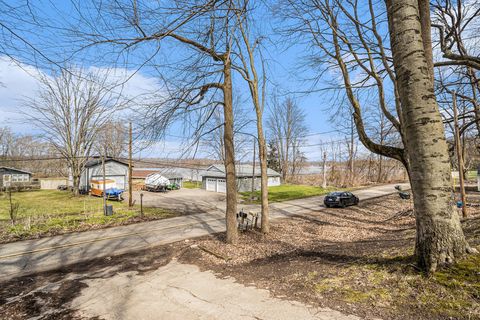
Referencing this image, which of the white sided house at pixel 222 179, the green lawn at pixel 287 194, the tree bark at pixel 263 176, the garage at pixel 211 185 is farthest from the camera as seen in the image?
the garage at pixel 211 185

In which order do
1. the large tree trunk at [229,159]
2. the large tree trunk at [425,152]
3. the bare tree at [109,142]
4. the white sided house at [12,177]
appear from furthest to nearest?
the white sided house at [12,177] → the bare tree at [109,142] → the large tree trunk at [229,159] → the large tree trunk at [425,152]

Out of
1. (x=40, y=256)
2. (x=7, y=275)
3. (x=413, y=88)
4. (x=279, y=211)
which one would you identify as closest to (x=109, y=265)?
(x=7, y=275)

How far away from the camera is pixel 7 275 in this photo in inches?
268

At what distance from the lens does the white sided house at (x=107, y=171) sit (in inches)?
1192

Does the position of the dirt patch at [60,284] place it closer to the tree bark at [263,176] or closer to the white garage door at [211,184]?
the tree bark at [263,176]

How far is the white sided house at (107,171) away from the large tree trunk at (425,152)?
31.9 metres

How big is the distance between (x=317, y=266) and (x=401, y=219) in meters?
9.26

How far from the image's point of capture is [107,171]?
30719 mm

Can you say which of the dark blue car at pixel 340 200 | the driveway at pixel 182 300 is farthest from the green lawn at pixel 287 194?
the driveway at pixel 182 300

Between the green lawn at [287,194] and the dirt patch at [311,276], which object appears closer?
the dirt patch at [311,276]

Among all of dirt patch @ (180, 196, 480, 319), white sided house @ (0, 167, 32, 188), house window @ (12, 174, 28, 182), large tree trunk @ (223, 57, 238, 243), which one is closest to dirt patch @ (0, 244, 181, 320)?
dirt patch @ (180, 196, 480, 319)

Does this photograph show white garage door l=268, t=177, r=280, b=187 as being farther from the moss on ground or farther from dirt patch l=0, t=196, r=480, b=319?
the moss on ground

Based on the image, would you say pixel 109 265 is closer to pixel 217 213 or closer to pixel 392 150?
pixel 392 150

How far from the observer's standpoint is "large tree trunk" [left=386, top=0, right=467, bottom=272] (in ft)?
10.1
